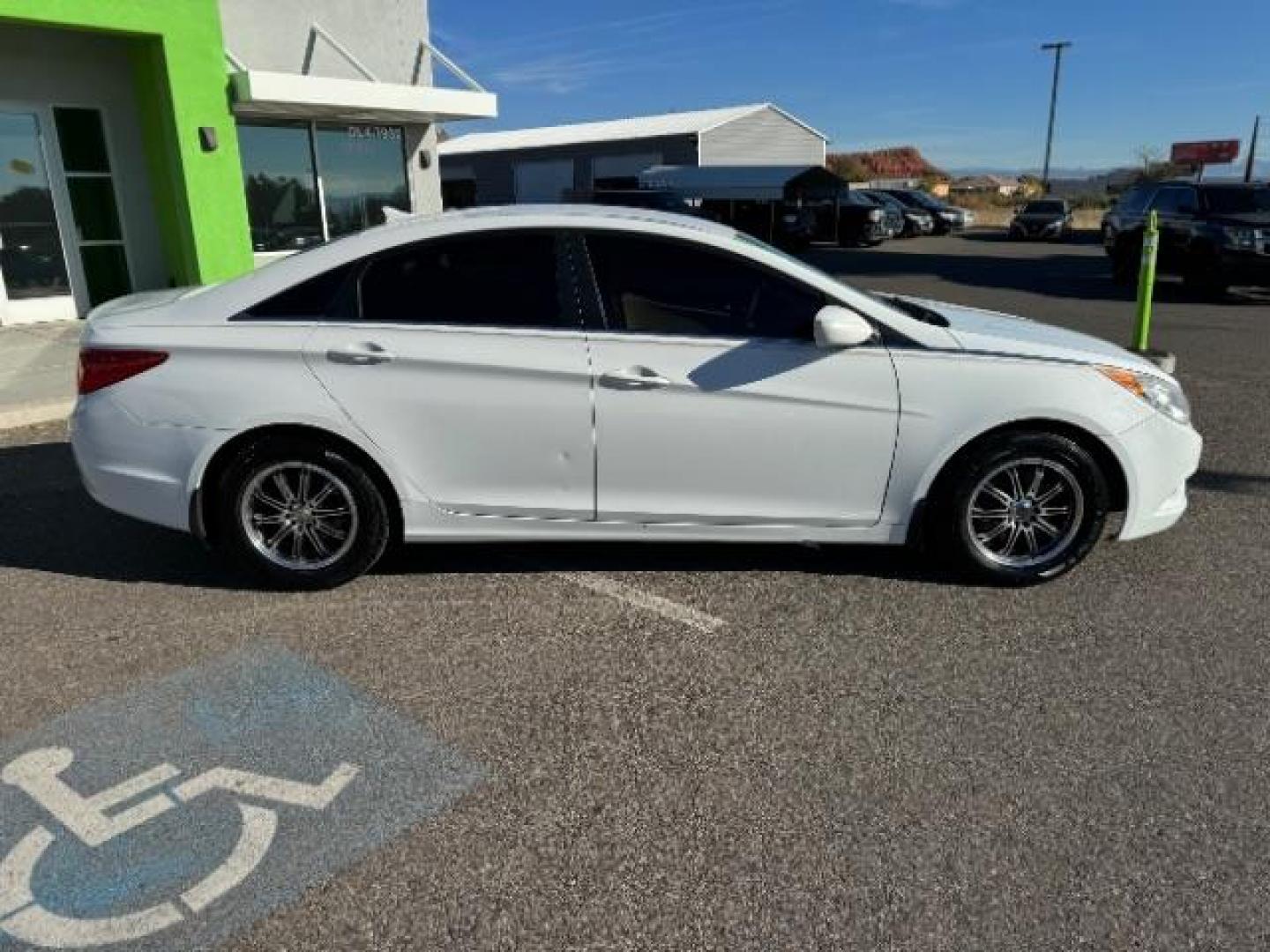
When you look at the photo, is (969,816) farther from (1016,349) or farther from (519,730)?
(1016,349)

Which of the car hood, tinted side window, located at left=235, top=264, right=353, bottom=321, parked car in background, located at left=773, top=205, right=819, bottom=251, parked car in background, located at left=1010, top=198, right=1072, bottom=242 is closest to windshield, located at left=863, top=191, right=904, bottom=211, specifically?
parked car in background, located at left=1010, top=198, right=1072, bottom=242

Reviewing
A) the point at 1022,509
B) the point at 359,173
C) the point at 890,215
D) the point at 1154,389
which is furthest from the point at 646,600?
the point at 890,215

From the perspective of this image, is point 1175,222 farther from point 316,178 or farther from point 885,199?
point 885,199

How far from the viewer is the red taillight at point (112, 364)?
3.74 m

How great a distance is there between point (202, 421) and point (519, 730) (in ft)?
6.26

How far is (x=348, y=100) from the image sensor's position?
37.6 ft

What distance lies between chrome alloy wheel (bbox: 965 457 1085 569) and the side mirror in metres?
0.83

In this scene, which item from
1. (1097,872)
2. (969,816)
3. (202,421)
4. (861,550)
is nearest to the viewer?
(1097,872)

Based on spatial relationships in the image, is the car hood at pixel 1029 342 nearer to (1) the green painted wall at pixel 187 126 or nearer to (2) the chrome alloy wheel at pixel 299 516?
(2) the chrome alloy wheel at pixel 299 516

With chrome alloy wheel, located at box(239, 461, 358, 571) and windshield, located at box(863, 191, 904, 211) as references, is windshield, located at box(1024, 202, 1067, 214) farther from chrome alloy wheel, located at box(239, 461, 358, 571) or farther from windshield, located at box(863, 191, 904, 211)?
chrome alloy wheel, located at box(239, 461, 358, 571)

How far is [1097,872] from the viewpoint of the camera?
2.33m

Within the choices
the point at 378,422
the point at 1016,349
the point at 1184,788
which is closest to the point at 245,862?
the point at 378,422

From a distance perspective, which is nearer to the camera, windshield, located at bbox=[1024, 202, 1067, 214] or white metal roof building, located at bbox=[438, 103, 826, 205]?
windshield, located at bbox=[1024, 202, 1067, 214]

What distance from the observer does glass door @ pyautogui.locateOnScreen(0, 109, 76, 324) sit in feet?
33.3
